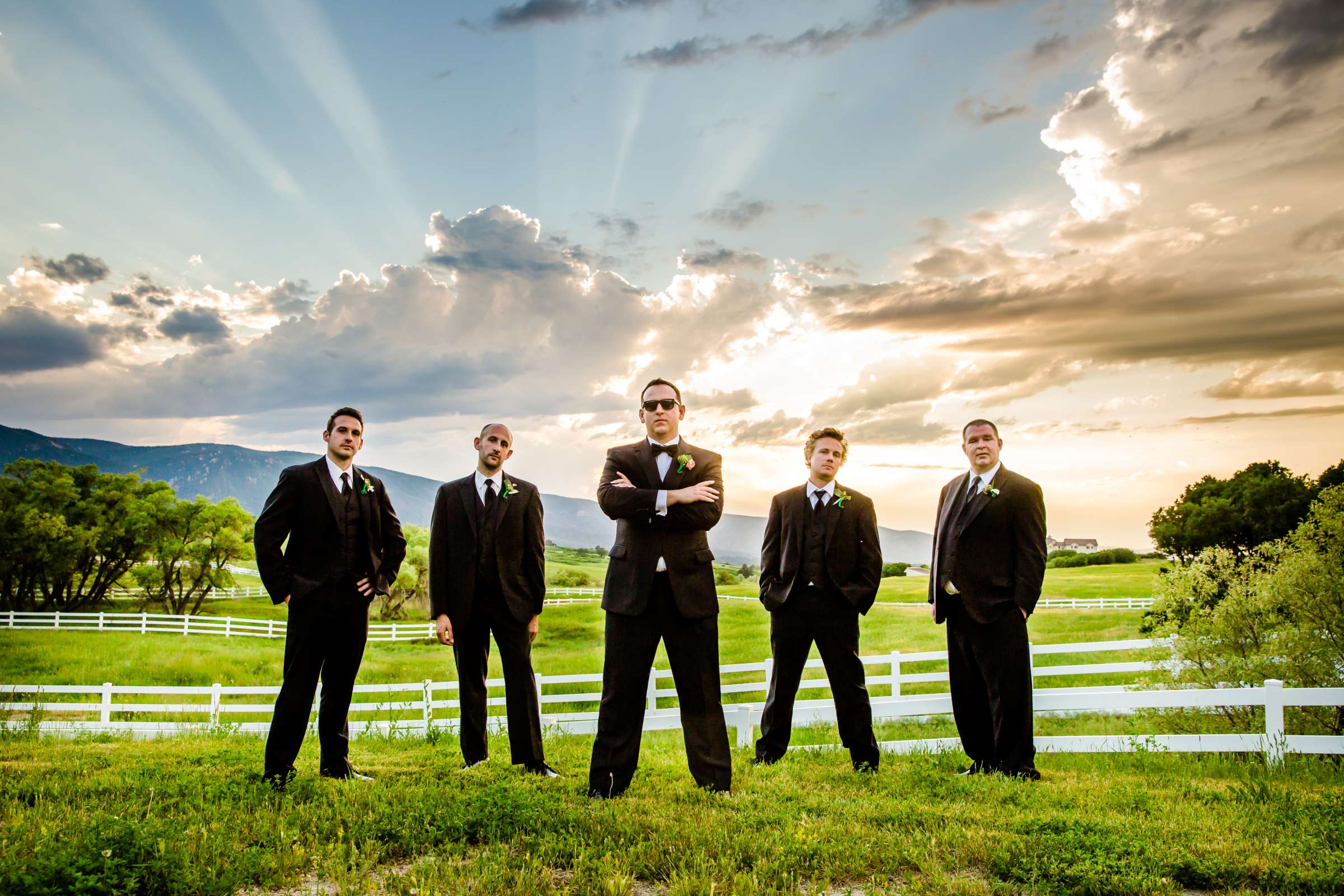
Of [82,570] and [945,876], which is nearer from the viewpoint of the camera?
[945,876]

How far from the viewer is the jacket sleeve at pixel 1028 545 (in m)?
6.30

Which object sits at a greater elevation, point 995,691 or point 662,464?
point 662,464

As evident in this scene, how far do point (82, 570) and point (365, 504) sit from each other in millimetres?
40046

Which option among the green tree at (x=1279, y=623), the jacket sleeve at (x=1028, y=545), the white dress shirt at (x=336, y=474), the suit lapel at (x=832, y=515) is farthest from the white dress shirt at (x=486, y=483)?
the green tree at (x=1279, y=623)

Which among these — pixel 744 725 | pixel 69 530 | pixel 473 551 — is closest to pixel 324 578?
pixel 473 551

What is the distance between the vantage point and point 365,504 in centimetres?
610

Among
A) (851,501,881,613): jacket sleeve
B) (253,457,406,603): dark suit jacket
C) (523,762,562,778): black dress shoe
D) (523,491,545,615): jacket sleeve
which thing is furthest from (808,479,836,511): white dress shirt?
(253,457,406,603): dark suit jacket

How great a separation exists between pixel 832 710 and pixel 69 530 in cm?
3687

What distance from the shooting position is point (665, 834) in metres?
4.38

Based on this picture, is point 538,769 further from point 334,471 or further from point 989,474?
point 989,474

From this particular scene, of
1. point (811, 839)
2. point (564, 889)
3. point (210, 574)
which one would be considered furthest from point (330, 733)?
point (210, 574)

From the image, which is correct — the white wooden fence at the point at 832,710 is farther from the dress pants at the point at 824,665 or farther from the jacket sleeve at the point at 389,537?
the jacket sleeve at the point at 389,537

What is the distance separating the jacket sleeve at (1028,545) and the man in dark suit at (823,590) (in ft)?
3.52

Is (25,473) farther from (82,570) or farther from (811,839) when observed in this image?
(811,839)
